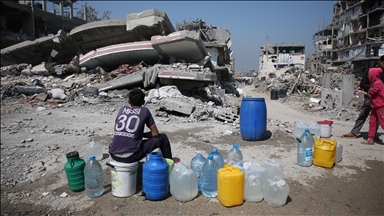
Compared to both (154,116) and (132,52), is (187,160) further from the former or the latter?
(132,52)

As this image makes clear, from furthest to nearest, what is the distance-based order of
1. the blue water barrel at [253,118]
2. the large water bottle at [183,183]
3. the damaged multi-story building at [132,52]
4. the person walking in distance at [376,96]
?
the damaged multi-story building at [132,52]
the blue water barrel at [253,118]
the person walking in distance at [376,96]
the large water bottle at [183,183]

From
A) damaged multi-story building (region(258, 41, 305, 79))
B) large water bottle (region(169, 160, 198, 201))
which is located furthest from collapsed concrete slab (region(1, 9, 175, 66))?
damaged multi-story building (region(258, 41, 305, 79))

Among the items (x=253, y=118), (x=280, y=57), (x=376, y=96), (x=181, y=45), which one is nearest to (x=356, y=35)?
(x=280, y=57)

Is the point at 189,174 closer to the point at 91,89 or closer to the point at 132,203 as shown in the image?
the point at 132,203

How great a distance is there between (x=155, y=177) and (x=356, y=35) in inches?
1843

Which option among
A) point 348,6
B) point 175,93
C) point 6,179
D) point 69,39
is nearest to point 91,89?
point 175,93

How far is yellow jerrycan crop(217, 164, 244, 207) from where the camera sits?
2.46 meters

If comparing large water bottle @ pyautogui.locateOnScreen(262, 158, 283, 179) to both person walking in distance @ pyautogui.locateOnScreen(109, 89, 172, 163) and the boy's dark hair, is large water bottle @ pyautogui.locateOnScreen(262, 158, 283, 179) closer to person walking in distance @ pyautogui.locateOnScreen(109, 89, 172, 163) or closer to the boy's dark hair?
person walking in distance @ pyautogui.locateOnScreen(109, 89, 172, 163)

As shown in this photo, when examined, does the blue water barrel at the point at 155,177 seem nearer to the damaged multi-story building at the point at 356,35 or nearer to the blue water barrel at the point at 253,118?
the blue water barrel at the point at 253,118

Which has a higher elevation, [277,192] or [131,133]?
[131,133]

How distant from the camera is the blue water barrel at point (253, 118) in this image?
193 inches

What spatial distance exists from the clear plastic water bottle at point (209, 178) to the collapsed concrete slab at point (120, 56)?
28.8 feet

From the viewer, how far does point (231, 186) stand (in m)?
2.47

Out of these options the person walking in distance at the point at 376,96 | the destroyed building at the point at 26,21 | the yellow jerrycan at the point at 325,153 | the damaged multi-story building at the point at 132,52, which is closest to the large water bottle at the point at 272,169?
the yellow jerrycan at the point at 325,153
